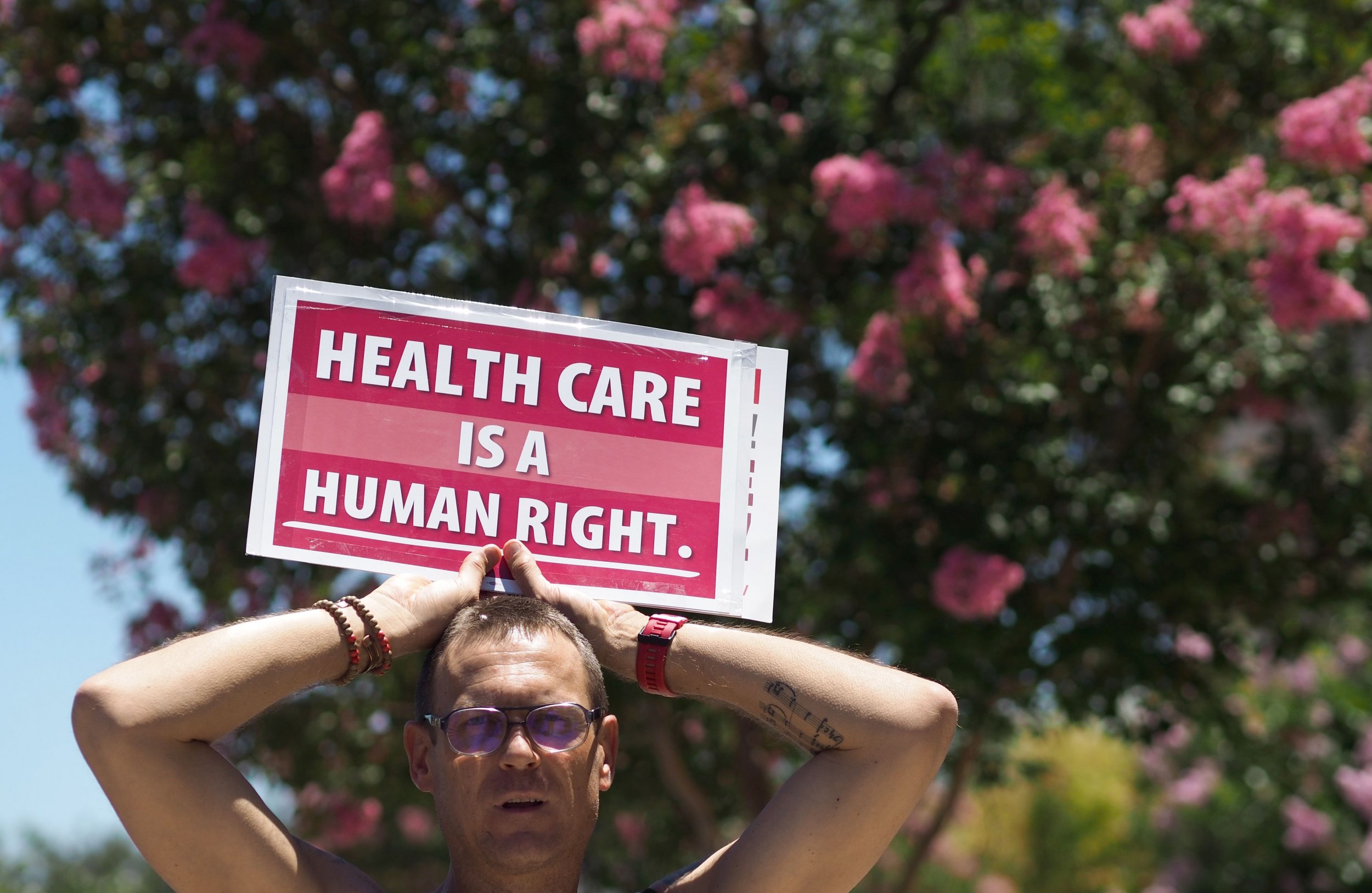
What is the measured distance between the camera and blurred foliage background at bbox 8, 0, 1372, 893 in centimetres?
622

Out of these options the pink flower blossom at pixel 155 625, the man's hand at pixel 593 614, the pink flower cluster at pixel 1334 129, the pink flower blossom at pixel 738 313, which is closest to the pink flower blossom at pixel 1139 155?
the pink flower cluster at pixel 1334 129

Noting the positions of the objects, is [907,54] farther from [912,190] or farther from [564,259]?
[564,259]

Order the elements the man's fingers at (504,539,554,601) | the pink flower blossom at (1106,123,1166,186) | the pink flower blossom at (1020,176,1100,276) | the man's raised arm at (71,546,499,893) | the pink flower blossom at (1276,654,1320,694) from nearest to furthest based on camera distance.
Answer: the man's raised arm at (71,546,499,893), the man's fingers at (504,539,554,601), the pink flower blossom at (1020,176,1100,276), the pink flower blossom at (1106,123,1166,186), the pink flower blossom at (1276,654,1320,694)

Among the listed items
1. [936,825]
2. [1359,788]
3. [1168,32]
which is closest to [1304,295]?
[1168,32]

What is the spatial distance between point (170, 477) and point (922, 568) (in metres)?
3.42

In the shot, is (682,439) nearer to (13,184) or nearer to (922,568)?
(922,568)

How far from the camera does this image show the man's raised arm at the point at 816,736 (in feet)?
7.41

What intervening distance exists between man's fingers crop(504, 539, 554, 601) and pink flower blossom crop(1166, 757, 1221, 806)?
39.4 ft

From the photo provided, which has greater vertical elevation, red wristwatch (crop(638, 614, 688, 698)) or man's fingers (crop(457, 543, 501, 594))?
man's fingers (crop(457, 543, 501, 594))

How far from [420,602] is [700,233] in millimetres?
3891

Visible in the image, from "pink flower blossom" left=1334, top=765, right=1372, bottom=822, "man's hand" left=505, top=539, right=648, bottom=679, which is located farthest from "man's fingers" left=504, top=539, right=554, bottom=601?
"pink flower blossom" left=1334, top=765, right=1372, bottom=822

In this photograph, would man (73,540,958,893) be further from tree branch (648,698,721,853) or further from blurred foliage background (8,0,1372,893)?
tree branch (648,698,721,853)

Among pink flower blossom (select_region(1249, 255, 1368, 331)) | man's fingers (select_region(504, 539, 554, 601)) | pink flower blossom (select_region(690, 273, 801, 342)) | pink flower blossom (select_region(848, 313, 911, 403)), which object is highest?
pink flower blossom (select_region(1249, 255, 1368, 331))

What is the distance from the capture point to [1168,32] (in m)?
6.65
